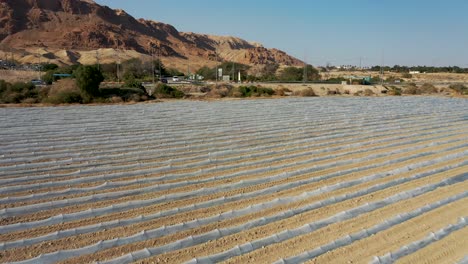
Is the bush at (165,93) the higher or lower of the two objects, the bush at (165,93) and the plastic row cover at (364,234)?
the higher

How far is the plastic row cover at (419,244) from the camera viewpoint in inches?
143

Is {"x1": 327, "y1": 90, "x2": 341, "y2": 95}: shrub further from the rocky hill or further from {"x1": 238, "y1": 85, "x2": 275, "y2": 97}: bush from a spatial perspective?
the rocky hill

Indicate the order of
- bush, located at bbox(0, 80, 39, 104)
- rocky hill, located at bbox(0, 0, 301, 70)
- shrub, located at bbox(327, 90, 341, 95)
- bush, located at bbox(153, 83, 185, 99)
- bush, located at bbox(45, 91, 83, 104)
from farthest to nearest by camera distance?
rocky hill, located at bbox(0, 0, 301, 70) → shrub, located at bbox(327, 90, 341, 95) → bush, located at bbox(153, 83, 185, 99) → bush, located at bbox(0, 80, 39, 104) → bush, located at bbox(45, 91, 83, 104)

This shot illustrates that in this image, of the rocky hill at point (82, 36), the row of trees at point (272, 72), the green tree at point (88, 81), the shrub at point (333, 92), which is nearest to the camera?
the green tree at point (88, 81)

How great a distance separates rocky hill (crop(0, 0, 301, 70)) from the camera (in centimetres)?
5473

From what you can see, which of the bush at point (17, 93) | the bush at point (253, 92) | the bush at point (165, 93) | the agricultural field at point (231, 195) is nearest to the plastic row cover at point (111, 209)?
the agricultural field at point (231, 195)

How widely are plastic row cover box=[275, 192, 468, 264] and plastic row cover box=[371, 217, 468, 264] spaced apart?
401 mm

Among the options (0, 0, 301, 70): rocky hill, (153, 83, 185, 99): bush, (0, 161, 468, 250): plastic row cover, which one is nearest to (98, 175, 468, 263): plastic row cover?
(0, 161, 468, 250): plastic row cover

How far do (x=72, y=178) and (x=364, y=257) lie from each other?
14.5 ft

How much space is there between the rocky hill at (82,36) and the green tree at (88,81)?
112 feet

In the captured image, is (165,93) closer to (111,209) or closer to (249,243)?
(111,209)

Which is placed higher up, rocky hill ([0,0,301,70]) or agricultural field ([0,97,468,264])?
rocky hill ([0,0,301,70])

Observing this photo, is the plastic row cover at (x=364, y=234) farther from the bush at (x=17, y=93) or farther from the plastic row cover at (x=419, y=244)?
the bush at (x=17, y=93)

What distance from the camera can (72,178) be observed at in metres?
6.00
